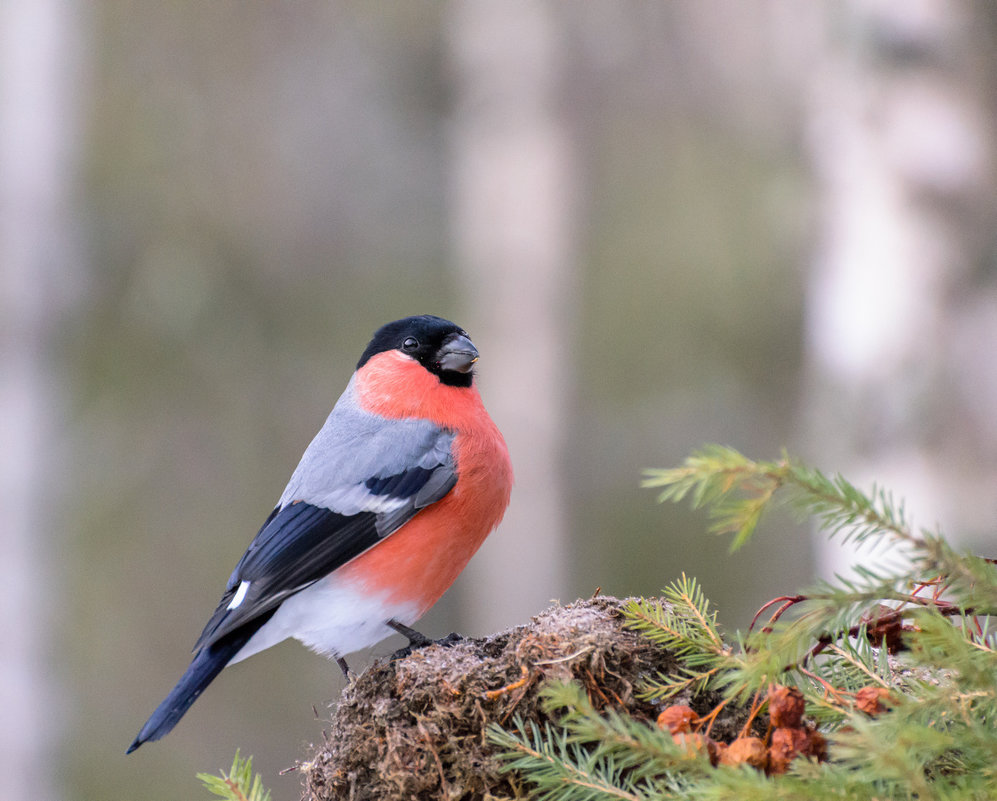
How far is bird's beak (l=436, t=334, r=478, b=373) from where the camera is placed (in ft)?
9.64

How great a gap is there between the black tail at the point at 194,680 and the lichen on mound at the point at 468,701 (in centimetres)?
Result: 49

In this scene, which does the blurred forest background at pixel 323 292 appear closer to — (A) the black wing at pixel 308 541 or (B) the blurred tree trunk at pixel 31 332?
(B) the blurred tree trunk at pixel 31 332

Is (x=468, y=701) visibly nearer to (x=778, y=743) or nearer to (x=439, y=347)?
(x=778, y=743)

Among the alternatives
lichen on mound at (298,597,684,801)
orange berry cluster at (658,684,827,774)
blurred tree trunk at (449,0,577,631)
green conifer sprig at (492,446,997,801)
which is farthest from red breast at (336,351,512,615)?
blurred tree trunk at (449,0,577,631)

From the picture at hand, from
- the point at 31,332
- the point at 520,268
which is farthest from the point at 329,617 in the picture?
the point at 520,268

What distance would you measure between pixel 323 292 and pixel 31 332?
317cm

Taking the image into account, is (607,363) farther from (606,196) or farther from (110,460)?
(110,460)

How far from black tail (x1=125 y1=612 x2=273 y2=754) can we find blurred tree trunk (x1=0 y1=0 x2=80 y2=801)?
4.96 metres

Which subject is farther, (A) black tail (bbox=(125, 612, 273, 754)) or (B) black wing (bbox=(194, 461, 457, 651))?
(B) black wing (bbox=(194, 461, 457, 651))

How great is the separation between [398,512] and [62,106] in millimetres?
5873

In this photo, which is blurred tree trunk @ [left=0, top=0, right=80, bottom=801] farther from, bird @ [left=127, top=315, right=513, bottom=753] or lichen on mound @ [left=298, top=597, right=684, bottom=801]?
lichen on mound @ [left=298, top=597, right=684, bottom=801]

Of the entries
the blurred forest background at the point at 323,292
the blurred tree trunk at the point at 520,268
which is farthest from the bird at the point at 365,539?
the blurred tree trunk at the point at 520,268

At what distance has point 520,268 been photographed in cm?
817

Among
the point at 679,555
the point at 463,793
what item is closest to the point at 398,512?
the point at 463,793
